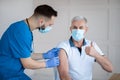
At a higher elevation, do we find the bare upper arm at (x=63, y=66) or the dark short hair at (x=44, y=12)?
the dark short hair at (x=44, y=12)

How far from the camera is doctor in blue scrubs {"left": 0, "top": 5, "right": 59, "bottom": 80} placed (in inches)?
82.5

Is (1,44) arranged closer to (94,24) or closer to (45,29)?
(45,29)

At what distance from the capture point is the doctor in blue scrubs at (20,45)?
2.10 meters

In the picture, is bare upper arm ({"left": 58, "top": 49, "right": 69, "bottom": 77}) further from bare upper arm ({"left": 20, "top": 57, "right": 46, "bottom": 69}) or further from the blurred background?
the blurred background

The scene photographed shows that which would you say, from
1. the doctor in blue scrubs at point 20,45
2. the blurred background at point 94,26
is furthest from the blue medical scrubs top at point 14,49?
the blurred background at point 94,26

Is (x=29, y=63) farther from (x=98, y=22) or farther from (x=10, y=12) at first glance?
(x=98, y=22)

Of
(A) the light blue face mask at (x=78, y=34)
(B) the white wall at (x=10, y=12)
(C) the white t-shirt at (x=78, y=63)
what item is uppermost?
(B) the white wall at (x=10, y=12)

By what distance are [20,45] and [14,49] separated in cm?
6

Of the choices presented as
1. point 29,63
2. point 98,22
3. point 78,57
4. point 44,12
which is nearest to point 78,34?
point 78,57

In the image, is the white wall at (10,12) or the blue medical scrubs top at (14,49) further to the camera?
the white wall at (10,12)

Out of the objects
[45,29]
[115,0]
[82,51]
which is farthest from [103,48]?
[45,29]

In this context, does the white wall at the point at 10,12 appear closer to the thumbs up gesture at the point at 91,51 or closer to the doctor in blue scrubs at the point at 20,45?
the doctor in blue scrubs at the point at 20,45

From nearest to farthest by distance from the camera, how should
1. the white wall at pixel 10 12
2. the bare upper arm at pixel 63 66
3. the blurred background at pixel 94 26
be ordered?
the bare upper arm at pixel 63 66
the white wall at pixel 10 12
the blurred background at pixel 94 26

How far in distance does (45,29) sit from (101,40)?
84.8 inches
